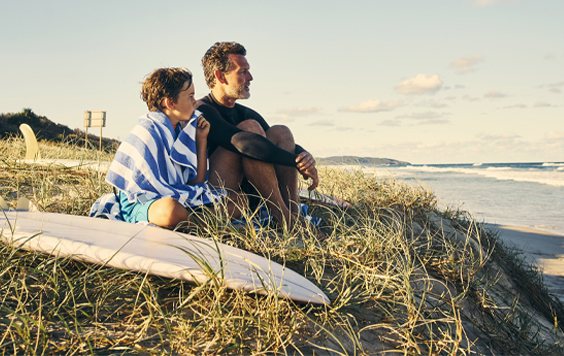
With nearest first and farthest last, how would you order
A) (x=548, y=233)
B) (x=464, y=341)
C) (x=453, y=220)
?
(x=464, y=341) < (x=453, y=220) < (x=548, y=233)

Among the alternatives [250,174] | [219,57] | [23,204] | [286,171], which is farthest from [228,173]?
[23,204]

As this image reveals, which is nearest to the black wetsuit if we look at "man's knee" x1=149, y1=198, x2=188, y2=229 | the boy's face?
the boy's face

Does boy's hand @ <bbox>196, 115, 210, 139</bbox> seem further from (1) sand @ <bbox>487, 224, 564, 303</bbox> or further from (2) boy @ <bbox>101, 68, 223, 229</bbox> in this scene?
(1) sand @ <bbox>487, 224, 564, 303</bbox>

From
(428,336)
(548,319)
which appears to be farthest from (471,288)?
(548,319)

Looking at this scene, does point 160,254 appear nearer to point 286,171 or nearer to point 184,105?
point 184,105

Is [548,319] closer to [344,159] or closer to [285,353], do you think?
[285,353]

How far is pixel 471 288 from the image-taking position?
2.27 meters

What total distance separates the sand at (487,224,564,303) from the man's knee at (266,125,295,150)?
90.5 inches

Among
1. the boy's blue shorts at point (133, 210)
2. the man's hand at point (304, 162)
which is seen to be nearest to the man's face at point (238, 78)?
the man's hand at point (304, 162)

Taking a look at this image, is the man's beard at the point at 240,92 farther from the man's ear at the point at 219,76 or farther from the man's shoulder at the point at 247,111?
the man's shoulder at the point at 247,111

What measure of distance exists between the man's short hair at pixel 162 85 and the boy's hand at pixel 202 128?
210 mm

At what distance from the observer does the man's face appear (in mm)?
2805

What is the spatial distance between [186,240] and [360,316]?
3.07 feet

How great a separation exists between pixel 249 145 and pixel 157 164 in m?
0.57
